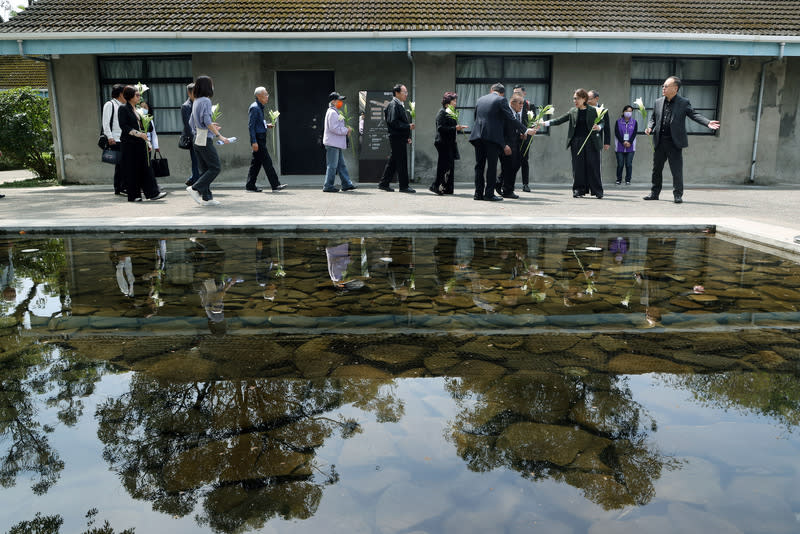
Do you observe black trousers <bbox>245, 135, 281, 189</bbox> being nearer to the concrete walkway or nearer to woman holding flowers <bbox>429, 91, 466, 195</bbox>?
the concrete walkway

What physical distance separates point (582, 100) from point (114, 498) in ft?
33.8

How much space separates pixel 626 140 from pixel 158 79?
9805 mm

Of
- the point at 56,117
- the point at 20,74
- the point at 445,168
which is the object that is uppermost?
the point at 20,74

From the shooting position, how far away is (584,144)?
36.0 ft

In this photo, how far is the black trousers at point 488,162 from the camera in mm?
10016

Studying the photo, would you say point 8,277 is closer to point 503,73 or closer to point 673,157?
point 673,157

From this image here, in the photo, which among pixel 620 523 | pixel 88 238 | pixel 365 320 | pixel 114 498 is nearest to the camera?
pixel 620 523

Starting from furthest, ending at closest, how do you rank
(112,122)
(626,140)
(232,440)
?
(626,140) < (112,122) < (232,440)

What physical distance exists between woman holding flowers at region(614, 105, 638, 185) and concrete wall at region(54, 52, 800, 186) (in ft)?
1.48

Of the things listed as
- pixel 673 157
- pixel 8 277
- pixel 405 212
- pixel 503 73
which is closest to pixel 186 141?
pixel 405 212

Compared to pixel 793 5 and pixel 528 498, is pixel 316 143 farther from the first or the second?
pixel 528 498

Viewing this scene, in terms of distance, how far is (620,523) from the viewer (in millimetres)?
2053

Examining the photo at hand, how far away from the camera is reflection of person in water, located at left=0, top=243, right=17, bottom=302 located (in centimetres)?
Result: 476

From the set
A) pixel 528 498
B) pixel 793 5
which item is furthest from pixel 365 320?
pixel 793 5
